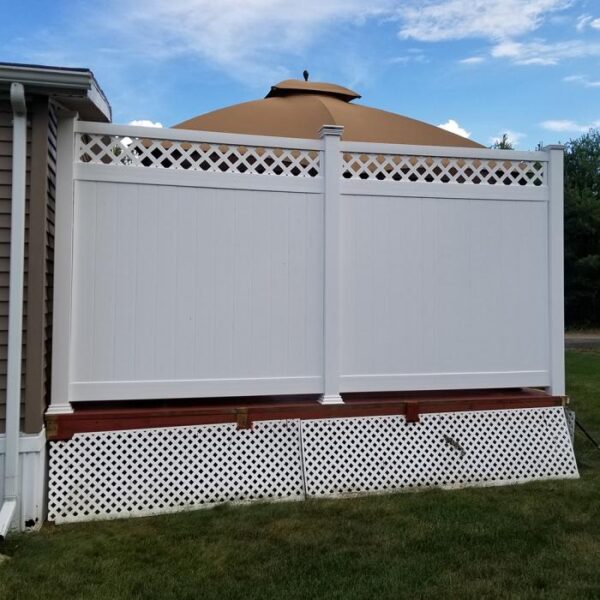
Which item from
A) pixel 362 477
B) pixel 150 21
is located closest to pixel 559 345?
pixel 362 477

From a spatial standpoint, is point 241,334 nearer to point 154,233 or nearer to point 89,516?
point 154,233

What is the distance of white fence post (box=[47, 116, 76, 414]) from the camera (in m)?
4.40

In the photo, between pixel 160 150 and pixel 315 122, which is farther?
pixel 315 122

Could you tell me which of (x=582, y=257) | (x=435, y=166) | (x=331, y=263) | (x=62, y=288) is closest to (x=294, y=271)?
(x=331, y=263)

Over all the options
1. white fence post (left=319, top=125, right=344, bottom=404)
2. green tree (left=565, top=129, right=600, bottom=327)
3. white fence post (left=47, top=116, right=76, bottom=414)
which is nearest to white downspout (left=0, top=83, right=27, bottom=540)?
white fence post (left=47, top=116, right=76, bottom=414)

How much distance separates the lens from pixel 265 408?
4.75 m

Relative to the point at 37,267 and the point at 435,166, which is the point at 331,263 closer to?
the point at 435,166

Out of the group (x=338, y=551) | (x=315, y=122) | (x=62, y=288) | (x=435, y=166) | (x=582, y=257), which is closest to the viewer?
(x=338, y=551)

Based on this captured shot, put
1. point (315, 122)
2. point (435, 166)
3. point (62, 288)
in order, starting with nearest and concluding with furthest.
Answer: point (62, 288), point (435, 166), point (315, 122)

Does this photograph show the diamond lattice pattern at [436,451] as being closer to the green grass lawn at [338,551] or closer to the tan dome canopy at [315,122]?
the green grass lawn at [338,551]

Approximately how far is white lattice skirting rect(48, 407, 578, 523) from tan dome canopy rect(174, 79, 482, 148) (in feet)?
10.1

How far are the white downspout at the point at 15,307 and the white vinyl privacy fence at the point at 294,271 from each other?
0.42 m

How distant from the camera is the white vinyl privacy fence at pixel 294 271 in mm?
4539

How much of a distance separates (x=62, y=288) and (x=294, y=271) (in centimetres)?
169
